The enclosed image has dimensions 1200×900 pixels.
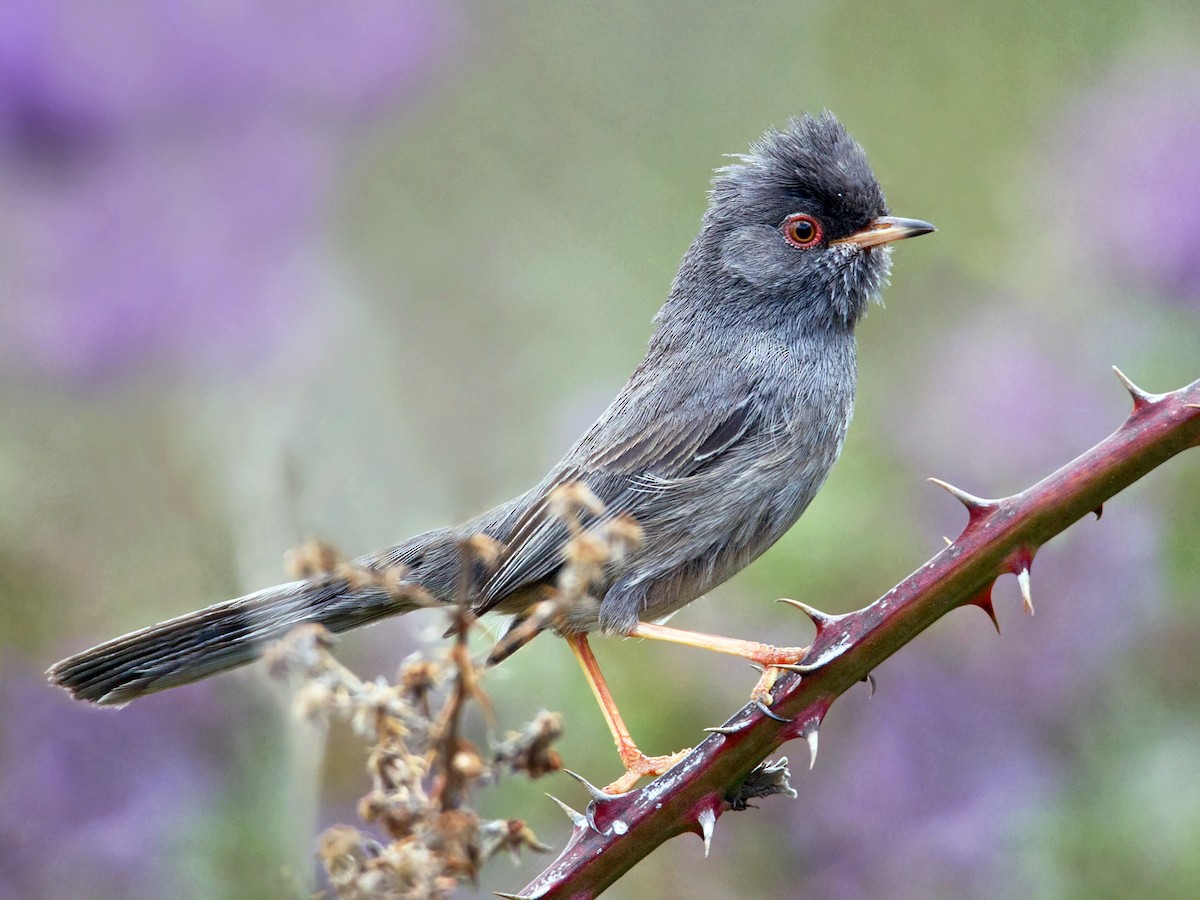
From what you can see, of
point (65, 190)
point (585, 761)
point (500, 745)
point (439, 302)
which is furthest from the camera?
point (439, 302)

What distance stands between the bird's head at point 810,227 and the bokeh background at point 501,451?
0.73 metres

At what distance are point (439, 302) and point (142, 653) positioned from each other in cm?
481

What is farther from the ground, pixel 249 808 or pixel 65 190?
pixel 65 190

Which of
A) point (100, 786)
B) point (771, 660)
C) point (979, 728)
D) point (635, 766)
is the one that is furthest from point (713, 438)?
point (100, 786)

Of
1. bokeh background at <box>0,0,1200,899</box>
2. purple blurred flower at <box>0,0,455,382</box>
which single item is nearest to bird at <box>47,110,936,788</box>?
bokeh background at <box>0,0,1200,899</box>

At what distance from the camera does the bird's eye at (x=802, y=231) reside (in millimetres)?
4543

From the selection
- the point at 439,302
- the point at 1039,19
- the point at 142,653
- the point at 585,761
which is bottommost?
the point at 585,761

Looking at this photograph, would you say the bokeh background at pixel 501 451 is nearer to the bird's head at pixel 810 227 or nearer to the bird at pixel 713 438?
the bird at pixel 713 438

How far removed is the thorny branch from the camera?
251 cm

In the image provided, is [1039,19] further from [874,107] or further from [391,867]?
[391,867]

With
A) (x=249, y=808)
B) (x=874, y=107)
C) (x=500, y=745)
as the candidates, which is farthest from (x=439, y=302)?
(x=500, y=745)

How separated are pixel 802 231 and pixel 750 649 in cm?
153

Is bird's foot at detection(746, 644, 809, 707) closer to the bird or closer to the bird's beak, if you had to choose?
the bird

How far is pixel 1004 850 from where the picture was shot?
159 inches
